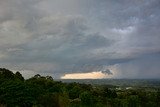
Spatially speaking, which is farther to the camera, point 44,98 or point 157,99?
point 157,99

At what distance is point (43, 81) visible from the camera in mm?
153750

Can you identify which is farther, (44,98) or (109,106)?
(109,106)

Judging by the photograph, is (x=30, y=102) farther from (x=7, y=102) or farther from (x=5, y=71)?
(x=5, y=71)

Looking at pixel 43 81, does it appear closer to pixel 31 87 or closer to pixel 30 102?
pixel 31 87

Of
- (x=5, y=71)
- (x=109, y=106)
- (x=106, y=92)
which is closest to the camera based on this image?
(x=109, y=106)

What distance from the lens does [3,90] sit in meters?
108

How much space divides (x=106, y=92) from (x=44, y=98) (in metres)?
61.3

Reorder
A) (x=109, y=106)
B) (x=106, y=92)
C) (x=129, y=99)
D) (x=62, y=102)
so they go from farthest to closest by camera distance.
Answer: (x=106, y=92) → (x=129, y=99) → (x=109, y=106) → (x=62, y=102)

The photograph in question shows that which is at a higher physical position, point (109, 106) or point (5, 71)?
point (5, 71)

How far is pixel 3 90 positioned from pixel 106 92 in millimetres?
64171

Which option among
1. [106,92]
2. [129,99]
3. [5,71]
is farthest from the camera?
[106,92]

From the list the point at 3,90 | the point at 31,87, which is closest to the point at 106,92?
the point at 31,87

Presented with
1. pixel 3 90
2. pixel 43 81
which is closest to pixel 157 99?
pixel 43 81

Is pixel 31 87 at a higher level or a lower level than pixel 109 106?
higher
